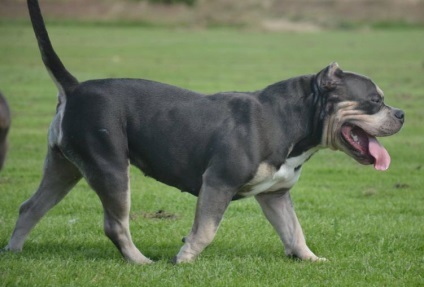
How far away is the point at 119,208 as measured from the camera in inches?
343

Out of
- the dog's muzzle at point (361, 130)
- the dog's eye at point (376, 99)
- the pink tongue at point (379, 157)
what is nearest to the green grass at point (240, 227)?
the pink tongue at point (379, 157)

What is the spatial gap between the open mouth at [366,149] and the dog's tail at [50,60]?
2676 mm

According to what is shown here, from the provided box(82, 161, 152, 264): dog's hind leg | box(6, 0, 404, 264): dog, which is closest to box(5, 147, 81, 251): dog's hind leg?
box(6, 0, 404, 264): dog

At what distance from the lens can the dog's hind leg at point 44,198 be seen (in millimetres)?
9266

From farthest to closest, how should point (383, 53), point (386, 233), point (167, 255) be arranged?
point (383, 53), point (386, 233), point (167, 255)

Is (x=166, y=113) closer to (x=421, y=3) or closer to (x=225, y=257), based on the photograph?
(x=225, y=257)

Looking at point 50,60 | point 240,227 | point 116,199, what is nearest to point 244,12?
point 240,227

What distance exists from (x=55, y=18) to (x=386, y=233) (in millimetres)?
61161

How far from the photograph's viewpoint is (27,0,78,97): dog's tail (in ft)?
29.6

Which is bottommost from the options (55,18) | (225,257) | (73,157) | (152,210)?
(55,18)

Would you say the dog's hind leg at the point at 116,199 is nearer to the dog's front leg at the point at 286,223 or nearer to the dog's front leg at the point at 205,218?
the dog's front leg at the point at 205,218

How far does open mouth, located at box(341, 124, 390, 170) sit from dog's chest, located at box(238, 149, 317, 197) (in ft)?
1.29

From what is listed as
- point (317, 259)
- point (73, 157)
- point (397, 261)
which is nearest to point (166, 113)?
point (73, 157)

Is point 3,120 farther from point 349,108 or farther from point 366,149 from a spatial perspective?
point 366,149
